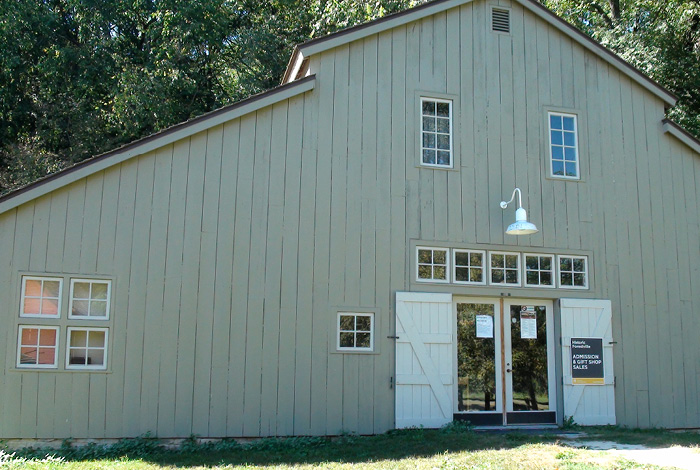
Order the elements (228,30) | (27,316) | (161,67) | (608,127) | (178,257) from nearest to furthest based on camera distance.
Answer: (27,316) < (178,257) < (608,127) < (161,67) < (228,30)

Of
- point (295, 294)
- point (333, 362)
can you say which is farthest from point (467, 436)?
point (295, 294)

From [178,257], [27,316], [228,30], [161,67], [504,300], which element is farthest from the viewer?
[228,30]

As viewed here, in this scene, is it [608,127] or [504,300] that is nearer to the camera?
[504,300]

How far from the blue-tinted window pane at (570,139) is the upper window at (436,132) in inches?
90.8

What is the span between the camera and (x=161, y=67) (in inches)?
773

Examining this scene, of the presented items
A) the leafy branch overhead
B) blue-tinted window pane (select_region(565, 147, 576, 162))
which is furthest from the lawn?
the leafy branch overhead

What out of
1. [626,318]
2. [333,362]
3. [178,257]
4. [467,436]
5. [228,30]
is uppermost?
[228,30]

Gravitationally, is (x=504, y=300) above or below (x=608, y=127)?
below

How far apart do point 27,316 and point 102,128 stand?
11.8m

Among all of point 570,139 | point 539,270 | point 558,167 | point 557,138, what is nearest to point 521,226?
point 539,270

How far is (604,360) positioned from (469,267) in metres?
2.91

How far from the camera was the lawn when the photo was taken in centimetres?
847

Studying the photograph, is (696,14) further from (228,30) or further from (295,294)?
(295,294)

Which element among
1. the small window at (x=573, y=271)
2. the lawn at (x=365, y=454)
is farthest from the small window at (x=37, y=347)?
the small window at (x=573, y=271)
